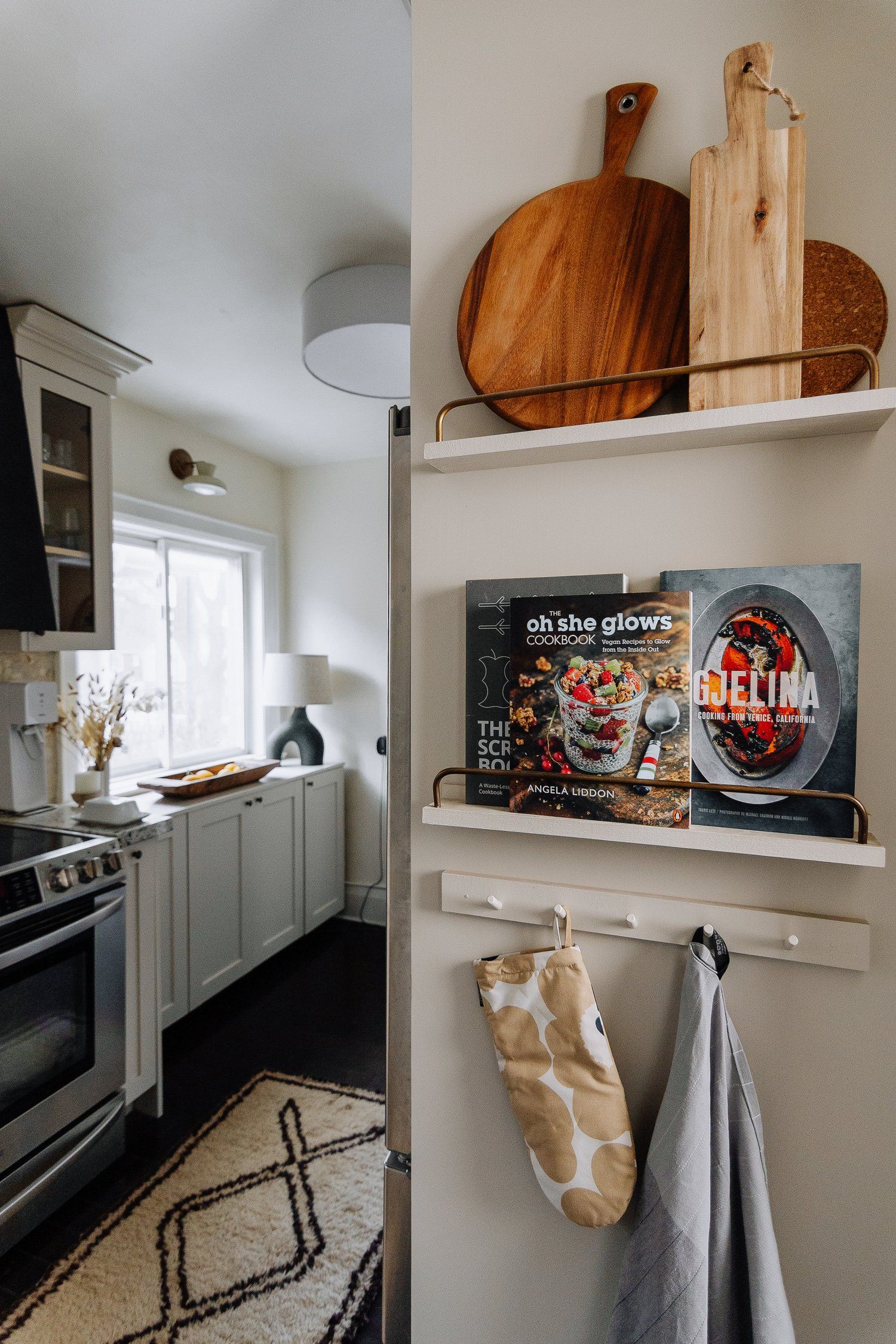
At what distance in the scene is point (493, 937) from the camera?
893 mm

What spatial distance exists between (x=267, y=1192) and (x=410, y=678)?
5.56 ft

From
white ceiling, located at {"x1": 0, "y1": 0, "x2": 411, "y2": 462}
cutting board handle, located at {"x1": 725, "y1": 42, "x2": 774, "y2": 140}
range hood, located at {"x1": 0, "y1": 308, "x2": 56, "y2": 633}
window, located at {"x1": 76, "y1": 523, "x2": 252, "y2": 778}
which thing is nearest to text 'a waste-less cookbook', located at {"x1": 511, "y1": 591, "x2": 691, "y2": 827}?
cutting board handle, located at {"x1": 725, "y1": 42, "x2": 774, "y2": 140}

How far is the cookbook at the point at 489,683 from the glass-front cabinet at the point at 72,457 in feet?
5.90

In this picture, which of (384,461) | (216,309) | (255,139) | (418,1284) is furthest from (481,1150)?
(384,461)

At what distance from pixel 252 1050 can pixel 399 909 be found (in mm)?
1960

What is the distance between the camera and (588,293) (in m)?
0.80

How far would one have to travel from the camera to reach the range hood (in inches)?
76.1

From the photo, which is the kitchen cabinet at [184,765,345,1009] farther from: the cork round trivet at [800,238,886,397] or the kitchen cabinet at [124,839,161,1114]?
the cork round trivet at [800,238,886,397]

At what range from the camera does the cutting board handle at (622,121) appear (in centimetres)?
78

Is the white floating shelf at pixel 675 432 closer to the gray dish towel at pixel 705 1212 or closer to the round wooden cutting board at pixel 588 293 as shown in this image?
the round wooden cutting board at pixel 588 293

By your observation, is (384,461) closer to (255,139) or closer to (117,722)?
(117,722)

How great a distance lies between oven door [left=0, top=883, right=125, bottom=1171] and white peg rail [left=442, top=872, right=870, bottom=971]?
1289mm

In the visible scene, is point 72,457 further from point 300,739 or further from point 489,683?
point 489,683

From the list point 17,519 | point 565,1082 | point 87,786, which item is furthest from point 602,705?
point 87,786
